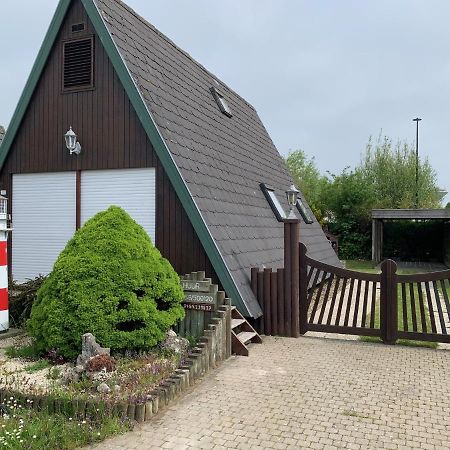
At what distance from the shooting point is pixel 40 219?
10227 mm

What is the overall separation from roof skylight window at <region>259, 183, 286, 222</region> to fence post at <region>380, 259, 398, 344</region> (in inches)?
169

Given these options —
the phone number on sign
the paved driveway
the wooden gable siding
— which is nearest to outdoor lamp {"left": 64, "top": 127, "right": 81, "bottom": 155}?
the wooden gable siding

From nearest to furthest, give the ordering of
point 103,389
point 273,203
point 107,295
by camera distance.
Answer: point 103,389, point 107,295, point 273,203

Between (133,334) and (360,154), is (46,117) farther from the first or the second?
(360,154)

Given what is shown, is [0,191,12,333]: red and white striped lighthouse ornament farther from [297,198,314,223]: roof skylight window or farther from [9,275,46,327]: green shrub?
[297,198,314,223]: roof skylight window

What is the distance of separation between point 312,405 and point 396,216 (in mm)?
18582

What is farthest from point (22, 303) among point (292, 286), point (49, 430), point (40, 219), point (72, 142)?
point (292, 286)

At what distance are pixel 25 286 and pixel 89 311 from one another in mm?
3326

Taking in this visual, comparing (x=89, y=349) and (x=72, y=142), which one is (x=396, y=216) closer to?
(x=72, y=142)

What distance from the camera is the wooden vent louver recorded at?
9.61m

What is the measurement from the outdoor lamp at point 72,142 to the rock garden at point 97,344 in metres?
2.85

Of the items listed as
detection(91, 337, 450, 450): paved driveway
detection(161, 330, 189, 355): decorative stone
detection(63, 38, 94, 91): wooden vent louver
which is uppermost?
detection(63, 38, 94, 91): wooden vent louver

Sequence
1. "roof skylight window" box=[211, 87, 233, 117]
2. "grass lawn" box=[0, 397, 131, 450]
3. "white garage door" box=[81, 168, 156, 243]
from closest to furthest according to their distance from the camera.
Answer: "grass lawn" box=[0, 397, 131, 450] < "white garage door" box=[81, 168, 156, 243] < "roof skylight window" box=[211, 87, 233, 117]

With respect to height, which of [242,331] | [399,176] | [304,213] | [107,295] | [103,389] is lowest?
[103,389]
